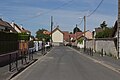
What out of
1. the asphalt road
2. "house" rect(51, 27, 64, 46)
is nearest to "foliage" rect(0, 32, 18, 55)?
the asphalt road

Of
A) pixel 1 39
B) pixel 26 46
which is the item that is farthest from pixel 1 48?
pixel 26 46

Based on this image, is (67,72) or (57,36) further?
(57,36)

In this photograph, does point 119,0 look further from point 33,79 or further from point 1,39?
point 33,79

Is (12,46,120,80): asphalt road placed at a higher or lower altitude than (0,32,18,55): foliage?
lower

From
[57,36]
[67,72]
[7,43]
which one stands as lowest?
[67,72]

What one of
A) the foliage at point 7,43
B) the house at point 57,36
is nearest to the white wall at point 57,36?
the house at point 57,36

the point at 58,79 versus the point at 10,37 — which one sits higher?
the point at 10,37

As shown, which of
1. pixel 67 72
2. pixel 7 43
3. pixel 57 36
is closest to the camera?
pixel 67 72

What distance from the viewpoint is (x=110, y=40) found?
48625 millimetres

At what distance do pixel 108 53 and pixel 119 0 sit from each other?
10.8 m

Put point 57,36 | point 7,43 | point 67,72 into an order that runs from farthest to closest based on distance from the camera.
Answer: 1. point 57,36
2. point 7,43
3. point 67,72

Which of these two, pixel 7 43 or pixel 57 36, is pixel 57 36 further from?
pixel 7 43

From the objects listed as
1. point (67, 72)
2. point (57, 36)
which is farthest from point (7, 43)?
point (57, 36)

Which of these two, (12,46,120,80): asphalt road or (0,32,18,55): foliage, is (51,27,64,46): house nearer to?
(0,32,18,55): foliage
